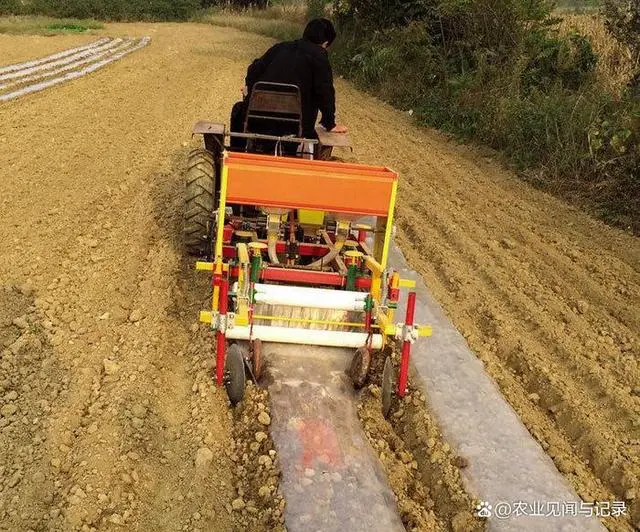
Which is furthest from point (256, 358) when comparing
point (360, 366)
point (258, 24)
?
point (258, 24)

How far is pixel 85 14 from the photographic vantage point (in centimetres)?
3359

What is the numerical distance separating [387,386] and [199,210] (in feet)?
7.33

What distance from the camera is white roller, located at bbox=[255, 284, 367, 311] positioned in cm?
389

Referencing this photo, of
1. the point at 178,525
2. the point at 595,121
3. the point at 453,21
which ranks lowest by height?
the point at 178,525

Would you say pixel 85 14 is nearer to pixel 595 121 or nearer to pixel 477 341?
pixel 595 121

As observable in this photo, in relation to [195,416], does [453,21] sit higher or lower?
higher

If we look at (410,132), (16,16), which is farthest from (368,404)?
(16,16)

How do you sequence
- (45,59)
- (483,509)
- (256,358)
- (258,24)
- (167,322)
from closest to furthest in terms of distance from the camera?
(483,509) → (256,358) → (167,322) → (45,59) → (258,24)

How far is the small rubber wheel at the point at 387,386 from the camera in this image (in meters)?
3.78

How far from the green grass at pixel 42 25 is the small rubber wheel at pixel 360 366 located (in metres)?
25.0

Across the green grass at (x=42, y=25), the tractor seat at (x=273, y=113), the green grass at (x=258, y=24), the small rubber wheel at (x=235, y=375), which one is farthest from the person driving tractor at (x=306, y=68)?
the green grass at (x=42, y=25)

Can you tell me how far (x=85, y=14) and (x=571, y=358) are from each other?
113ft

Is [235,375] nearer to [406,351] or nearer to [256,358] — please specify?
[256,358]

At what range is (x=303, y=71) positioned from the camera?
5.61m
